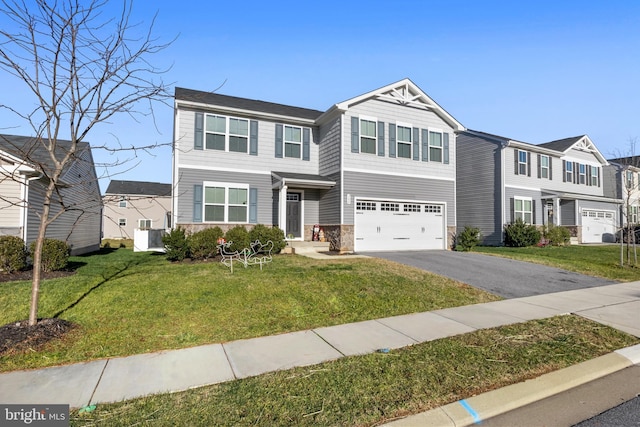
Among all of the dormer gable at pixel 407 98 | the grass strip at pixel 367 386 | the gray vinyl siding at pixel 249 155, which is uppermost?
the dormer gable at pixel 407 98

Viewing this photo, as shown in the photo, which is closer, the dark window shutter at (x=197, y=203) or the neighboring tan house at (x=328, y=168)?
the dark window shutter at (x=197, y=203)

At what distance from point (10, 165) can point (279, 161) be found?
9.86m

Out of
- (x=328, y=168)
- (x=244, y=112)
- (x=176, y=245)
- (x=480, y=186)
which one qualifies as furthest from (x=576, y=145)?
(x=176, y=245)

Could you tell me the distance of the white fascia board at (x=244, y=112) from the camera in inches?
564

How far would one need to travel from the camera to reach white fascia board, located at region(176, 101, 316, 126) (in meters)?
14.3

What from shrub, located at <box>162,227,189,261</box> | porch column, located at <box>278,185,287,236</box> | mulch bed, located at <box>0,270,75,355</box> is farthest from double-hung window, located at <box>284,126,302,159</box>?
mulch bed, located at <box>0,270,75,355</box>

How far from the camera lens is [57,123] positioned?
16.8 feet

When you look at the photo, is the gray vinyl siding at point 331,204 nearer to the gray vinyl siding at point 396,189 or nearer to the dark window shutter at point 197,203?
the gray vinyl siding at point 396,189

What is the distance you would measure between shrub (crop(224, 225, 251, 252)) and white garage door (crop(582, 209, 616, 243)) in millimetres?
25768

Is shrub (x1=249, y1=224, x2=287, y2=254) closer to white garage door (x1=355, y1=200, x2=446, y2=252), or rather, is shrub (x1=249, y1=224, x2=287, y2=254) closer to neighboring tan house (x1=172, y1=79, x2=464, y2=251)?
neighboring tan house (x1=172, y1=79, x2=464, y2=251)

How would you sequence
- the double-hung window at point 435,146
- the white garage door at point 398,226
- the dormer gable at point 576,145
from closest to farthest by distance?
the white garage door at point 398,226
the double-hung window at point 435,146
the dormer gable at point 576,145

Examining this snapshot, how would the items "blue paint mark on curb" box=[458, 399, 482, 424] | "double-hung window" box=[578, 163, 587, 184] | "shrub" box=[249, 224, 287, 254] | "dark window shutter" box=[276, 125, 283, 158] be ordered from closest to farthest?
1. "blue paint mark on curb" box=[458, 399, 482, 424]
2. "shrub" box=[249, 224, 287, 254]
3. "dark window shutter" box=[276, 125, 283, 158]
4. "double-hung window" box=[578, 163, 587, 184]

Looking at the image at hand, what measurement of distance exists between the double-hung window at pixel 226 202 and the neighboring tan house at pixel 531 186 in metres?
15.7

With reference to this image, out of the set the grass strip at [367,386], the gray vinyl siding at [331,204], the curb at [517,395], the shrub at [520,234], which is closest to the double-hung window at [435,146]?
the gray vinyl siding at [331,204]
